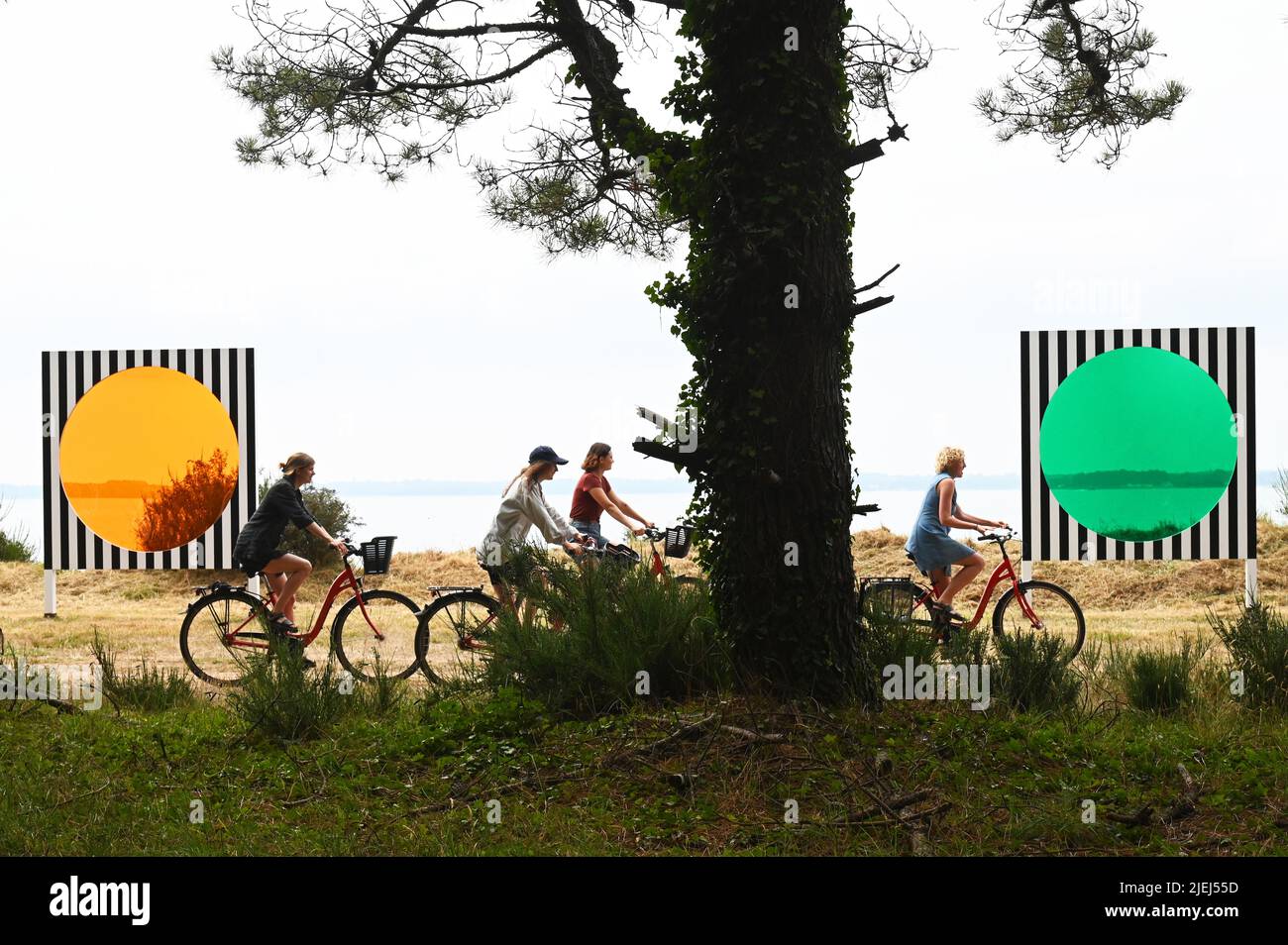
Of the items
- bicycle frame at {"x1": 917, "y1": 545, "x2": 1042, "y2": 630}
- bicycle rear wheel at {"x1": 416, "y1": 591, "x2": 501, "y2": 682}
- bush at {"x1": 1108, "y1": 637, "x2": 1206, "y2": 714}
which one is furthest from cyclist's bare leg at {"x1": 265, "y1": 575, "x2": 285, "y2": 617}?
bush at {"x1": 1108, "y1": 637, "x2": 1206, "y2": 714}

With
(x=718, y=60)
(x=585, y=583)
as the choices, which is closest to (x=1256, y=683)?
(x=585, y=583)

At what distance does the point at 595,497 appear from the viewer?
9.08 metres

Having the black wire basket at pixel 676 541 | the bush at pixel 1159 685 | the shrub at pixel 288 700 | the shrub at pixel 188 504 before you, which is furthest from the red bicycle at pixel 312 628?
the bush at pixel 1159 685

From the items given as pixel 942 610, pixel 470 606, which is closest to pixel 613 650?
pixel 470 606

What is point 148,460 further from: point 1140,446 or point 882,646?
point 1140,446

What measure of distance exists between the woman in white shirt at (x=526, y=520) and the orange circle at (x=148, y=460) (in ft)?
20.7

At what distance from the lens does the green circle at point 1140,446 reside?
1255cm

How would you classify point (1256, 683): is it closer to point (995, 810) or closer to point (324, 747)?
point (995, 810)

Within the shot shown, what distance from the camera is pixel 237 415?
13.3m

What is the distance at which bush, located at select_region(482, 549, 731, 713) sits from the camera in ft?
20.3

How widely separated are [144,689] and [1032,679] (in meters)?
5.67

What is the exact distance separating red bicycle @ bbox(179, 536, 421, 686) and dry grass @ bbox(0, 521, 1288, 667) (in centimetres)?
81

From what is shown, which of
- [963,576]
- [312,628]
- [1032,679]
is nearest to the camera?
[1032,679]

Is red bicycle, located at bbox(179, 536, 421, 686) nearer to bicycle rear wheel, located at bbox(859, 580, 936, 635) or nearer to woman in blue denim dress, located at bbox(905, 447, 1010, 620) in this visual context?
bicycle rear wheel, located at bbox(859, 580, 936, 635)
